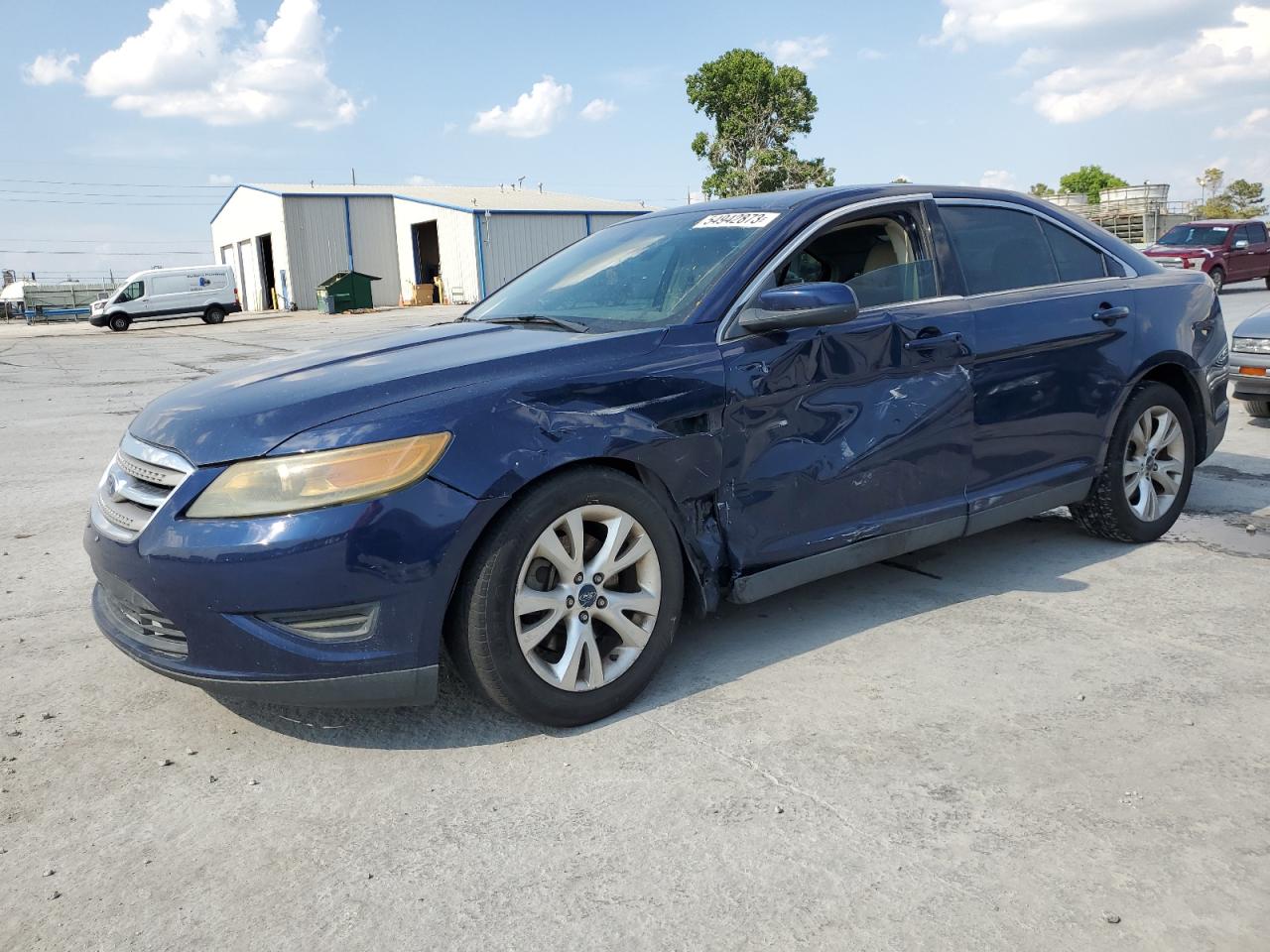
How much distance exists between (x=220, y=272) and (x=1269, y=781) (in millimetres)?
40804

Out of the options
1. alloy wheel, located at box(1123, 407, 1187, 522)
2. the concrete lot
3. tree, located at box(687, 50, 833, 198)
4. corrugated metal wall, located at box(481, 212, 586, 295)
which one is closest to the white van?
corrugated metal wall, located at box(481, 212, 586, 295)

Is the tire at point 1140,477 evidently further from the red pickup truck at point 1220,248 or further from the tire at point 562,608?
the red pickup truck at point 1220,248

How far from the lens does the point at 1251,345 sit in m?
7.77

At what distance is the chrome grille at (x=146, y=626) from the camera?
295 cm

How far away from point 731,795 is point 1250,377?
6.88 m

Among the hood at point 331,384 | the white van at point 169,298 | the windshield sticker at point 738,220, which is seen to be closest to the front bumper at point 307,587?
the hood at point 331,384

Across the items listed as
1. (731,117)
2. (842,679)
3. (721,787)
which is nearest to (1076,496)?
(842,679)

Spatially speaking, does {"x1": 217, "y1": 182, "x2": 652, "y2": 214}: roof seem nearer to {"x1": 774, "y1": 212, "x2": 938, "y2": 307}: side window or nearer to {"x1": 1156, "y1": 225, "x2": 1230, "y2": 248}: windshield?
{"x1": 1156, "y1": 225, "x2": 1230, "y2": 248}: windshield

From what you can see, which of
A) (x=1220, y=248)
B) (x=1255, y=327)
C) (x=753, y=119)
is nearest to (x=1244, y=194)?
(x=753, y=119)

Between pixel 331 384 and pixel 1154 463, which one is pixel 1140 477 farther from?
pixel 331 384

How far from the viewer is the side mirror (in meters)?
3.41

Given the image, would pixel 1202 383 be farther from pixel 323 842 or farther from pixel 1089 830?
pixel 323 842

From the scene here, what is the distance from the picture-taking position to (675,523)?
11.0ft

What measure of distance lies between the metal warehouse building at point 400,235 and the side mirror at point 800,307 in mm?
38358
